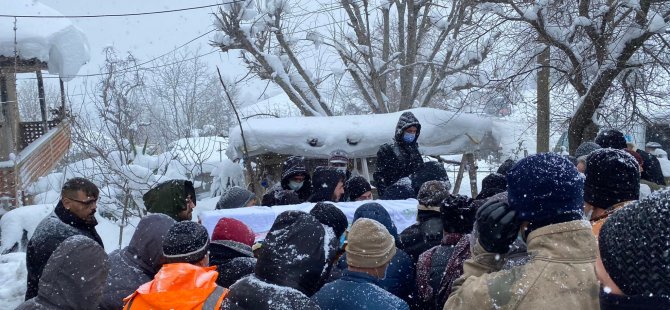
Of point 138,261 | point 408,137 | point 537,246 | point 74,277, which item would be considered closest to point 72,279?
point 74,277

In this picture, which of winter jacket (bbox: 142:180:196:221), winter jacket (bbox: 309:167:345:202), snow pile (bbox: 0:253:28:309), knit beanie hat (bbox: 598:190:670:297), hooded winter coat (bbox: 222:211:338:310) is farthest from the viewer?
snow pile (bbox: 0:253:28:309)

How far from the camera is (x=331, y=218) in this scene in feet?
12.5

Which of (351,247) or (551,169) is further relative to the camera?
(351,247)

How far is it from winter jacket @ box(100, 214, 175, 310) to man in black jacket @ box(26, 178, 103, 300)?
68 centimetres

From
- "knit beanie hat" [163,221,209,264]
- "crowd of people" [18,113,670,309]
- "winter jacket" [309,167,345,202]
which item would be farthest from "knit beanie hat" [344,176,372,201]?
"knit beanie hat" [163,221,209,264]

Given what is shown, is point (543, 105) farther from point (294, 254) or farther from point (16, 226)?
point (16, 226)

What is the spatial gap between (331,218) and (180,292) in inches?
58.2

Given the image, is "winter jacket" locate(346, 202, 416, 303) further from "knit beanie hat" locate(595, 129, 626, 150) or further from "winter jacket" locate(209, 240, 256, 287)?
"knit beanie hat" locate(595, 129, 626, 150)

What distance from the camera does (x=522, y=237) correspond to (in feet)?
6.98

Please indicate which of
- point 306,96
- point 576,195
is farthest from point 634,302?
point 306,96

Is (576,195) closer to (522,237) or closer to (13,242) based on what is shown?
(522,237)

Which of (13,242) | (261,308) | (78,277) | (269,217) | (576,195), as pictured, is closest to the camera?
(576,195)

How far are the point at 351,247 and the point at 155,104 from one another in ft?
154

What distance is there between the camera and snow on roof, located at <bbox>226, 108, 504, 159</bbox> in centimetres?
1060
